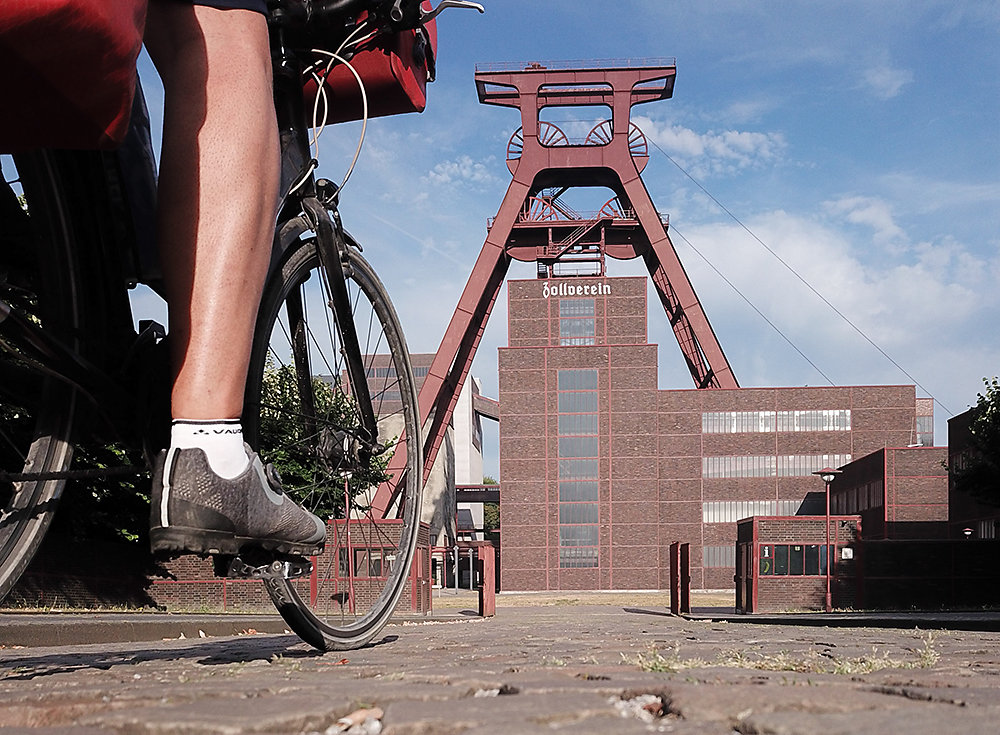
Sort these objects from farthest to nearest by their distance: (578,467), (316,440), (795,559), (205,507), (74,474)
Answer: (578,467), (795,559), (316,440), (74,474), (205,507)

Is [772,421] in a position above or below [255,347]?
above

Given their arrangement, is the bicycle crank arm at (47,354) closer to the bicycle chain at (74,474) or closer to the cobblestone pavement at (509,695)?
the bicycle chain at (74,474)

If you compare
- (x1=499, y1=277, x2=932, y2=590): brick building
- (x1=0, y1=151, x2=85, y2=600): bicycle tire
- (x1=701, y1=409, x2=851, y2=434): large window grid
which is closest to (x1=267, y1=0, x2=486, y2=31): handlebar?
(x1=0, y1=151, x2=85, y2=600): bicycle tire

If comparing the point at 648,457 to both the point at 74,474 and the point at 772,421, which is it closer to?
the point at 772,421

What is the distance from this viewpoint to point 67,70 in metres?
1.47

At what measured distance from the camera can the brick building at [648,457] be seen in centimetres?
5694

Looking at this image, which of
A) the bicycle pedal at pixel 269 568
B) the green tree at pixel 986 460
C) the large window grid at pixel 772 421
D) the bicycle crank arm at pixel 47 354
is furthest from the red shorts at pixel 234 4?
the large window grid at pixel 772 421

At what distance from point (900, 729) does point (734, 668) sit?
0.95 meters

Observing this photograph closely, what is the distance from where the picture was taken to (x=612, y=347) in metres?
57.8

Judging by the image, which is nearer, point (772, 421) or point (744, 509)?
point (772, 421)

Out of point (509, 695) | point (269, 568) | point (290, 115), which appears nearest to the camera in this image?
point (509, 695)

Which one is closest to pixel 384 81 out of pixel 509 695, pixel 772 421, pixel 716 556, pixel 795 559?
pixel 509 695

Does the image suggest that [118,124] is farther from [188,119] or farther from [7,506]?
[7,506]

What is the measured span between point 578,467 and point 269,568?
55860 mm
